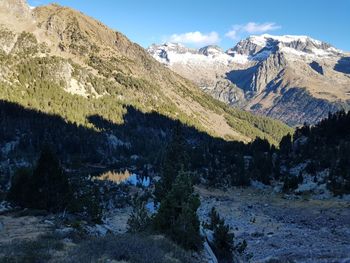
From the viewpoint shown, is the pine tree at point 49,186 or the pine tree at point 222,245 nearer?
the pine tree at point 222,245

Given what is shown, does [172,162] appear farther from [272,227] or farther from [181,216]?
[181,216]

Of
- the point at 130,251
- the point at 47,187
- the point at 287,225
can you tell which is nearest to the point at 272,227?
the point at 287,225

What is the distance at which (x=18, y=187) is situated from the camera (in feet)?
152

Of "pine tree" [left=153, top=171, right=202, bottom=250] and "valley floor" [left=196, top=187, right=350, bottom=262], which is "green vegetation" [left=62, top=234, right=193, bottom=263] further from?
"valley floor" [left=196, top=187, right=350, bottom=262]

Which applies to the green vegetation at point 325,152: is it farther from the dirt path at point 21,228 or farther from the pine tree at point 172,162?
the dirt path at point 21,228

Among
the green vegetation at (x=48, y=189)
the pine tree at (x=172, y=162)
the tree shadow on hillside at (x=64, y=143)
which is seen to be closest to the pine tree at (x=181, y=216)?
the pine tree at (x=172, y=162)

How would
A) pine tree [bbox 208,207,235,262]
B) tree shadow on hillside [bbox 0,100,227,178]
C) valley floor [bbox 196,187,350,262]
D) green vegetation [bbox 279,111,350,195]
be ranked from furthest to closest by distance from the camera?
1. tree shadow on hillside [bbox 0,100,227,178]
2. green vegetation [bbox 279,111,350,195]
3. valley floor [bbox 196,187,350,262]
4. pine tree [bbox 208,207,235,262]

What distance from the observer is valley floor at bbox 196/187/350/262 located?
3331cm

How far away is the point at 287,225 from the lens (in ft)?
150

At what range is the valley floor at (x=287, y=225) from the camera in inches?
1312

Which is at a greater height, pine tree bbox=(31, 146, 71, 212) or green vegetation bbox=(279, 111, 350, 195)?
green vegetation bbox=(279, 111, 350, 195)

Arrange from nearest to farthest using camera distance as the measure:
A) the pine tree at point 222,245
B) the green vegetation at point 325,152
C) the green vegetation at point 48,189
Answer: the pine tree at point 222,245, the green vegetation at point 48,189, the green vegetation at point 325,152

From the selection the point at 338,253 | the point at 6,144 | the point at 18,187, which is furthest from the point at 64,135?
the point at 338,253

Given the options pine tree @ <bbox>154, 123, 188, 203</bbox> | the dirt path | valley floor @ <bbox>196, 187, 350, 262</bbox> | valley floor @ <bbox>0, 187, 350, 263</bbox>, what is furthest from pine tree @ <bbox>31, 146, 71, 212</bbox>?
valley floor @ <bbox>196, 187, 350, 262</bbox>
